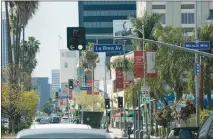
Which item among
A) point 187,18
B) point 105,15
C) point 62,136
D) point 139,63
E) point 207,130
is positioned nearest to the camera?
point 62,136

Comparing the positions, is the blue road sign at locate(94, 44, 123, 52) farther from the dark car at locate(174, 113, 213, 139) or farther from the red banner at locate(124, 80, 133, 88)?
the red banner at locate(124, 80, 133, 88)

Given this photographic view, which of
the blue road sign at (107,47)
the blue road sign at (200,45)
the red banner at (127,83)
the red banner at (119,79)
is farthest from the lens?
the red banner at (119,79)

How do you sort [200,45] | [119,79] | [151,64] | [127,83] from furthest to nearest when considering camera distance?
[119,79] < [127,83] < [151,64] < [200,45]

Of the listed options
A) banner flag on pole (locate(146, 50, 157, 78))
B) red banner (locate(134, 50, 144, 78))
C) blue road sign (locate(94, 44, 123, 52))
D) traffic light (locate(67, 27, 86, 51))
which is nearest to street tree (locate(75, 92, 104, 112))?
banner flag on pole (locate(146, 50, 157, 78))

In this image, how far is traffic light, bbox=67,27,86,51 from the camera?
29797mm

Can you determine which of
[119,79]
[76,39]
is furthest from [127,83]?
[76,39]

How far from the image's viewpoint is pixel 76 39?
30.0m

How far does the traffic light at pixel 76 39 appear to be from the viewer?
29.8 meters

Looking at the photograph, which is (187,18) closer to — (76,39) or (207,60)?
(207,60)

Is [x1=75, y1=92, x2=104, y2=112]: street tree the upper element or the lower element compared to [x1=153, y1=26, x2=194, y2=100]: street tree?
lower

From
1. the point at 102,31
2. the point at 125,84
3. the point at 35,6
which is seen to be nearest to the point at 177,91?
the point at 125,84

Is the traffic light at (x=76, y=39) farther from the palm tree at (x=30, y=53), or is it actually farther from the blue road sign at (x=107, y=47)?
the palm tree at (x=30, y=53)

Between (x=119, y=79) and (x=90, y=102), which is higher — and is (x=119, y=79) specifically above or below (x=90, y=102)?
above

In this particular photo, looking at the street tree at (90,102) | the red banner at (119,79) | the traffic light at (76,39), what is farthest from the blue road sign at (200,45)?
the street tree at (90,102)
